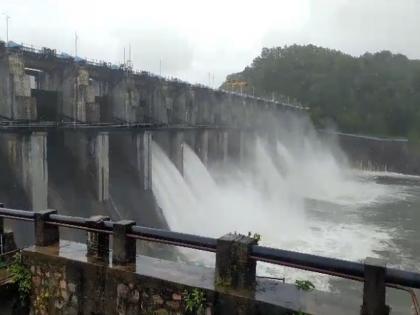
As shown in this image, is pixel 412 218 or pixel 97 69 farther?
pixel 412 218

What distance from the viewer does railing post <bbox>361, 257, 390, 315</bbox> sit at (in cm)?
416

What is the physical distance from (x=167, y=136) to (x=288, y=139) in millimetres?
33002

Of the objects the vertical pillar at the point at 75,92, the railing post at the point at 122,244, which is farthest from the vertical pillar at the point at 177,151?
the railing post at the point at 122,244

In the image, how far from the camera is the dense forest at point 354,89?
78188 millimetres

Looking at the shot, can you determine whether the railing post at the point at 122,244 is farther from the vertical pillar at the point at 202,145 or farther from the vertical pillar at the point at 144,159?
the vertical pillar at the point at 202,145

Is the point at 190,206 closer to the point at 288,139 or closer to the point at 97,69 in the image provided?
the point at 97,69

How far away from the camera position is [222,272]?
4973 mm

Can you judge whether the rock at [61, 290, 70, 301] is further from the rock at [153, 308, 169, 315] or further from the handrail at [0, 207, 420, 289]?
the rock at [153, 308, 169, 315]

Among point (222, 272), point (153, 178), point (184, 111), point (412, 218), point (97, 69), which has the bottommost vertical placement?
point (412, 218)

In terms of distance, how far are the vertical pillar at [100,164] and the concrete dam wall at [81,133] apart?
4cm

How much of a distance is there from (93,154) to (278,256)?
16.0m

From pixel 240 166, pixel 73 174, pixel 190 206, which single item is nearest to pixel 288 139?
pixel 240 166

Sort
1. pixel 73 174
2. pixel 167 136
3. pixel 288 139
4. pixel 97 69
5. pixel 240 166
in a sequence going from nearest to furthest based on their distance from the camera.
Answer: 1. pixel 73 174
2. pixel 97 69
3. pixel 167 136
4. pixel 240 166
5. pixel 288 139

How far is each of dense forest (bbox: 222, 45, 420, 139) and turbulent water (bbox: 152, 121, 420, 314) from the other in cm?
3271
